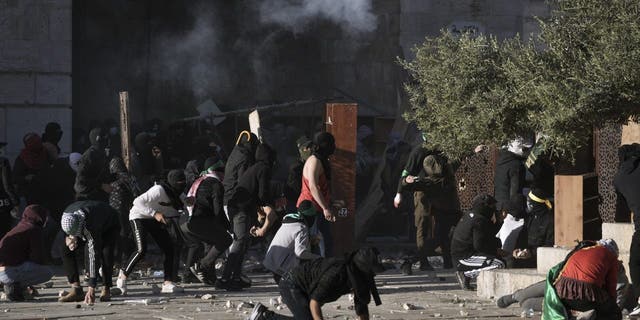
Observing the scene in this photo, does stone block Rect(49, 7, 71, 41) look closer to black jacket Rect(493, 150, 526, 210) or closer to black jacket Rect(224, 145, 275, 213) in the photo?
black jacket Rect(224, 145, 275, 213)

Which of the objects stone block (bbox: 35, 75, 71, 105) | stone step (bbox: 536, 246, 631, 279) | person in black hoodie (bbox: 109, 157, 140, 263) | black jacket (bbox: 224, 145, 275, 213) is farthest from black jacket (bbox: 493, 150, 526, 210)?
stone block (bbox: 35, 75, 71, 105)

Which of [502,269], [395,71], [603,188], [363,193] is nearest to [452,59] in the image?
[502,269]

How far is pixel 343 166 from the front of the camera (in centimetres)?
1659

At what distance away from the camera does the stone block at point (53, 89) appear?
62.0 ft

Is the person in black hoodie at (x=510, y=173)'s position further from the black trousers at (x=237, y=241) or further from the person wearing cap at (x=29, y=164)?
the person wearing cap at (x=29, y=164)

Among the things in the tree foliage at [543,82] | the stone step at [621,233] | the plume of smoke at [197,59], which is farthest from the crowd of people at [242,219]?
the plume of smoke at [197,59]

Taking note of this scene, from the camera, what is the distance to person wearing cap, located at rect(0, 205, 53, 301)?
12836 millimetres

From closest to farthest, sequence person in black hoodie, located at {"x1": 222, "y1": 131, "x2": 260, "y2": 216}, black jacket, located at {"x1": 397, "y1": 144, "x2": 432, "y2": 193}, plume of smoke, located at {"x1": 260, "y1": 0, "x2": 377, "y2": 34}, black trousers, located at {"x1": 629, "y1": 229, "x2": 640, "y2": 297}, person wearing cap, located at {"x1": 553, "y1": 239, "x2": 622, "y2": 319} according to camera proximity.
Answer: person wearing cap, located at {"x1": 553, "y1": 239, "x2": 622, "y2": 319} < black trousers, located at {"x1": 629, "y1": 229, "x2": 640, "y2": 297} < person in black hoodie, located at {"x1": 222, "y1": 131, "x2": 260, "y2": 216} < black jacket, located at {"x1": 397, "y1": 144, "x2": 432, "y2": 193} < plume of smoke, located at {"x1": 260, "y1": 0, "x2": 377, "y2": 34}

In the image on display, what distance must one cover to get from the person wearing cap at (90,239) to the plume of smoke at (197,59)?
8461 mm

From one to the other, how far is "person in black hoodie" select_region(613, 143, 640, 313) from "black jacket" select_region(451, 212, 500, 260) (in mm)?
2184

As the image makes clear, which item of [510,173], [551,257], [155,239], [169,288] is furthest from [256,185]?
[551,257]

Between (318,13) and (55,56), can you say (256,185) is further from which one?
(318,13)

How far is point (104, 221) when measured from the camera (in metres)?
12.7

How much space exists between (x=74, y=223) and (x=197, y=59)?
9.07 meters
